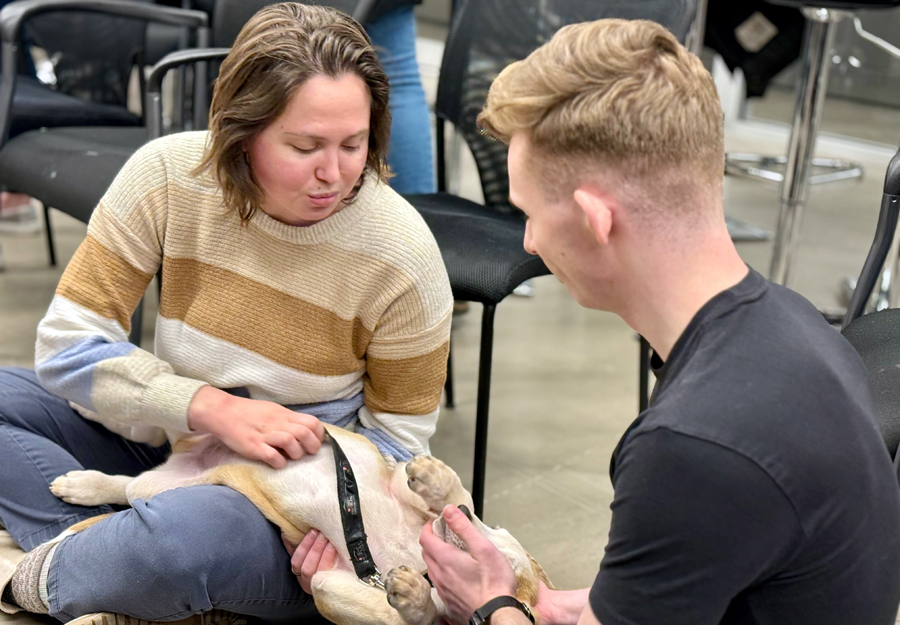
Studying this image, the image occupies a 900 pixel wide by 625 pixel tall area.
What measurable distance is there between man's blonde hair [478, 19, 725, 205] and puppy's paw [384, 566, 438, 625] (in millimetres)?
598

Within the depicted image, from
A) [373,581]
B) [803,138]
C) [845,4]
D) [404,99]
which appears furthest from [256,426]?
[845,4]

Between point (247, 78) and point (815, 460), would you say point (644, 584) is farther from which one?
point (247, 78)

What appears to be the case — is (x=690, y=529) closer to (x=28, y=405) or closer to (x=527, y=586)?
(x=527, y=586)

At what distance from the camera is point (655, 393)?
3.23 ft

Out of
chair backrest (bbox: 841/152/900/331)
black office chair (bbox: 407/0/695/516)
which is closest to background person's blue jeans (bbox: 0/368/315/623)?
black office chair (bbox: 407/0/695/516)

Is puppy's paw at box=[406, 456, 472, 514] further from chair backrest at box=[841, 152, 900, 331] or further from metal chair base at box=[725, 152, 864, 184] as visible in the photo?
metal chair base at box=[725, 152, 864, 184]

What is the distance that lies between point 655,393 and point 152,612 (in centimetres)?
80

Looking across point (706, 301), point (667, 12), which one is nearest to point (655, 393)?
point (706, 301)

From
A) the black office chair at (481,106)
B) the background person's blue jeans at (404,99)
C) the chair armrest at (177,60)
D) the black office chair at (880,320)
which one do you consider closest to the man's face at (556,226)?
the black office chair at (880,320)

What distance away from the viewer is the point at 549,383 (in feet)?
8.80

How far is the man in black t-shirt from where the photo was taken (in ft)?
2.62

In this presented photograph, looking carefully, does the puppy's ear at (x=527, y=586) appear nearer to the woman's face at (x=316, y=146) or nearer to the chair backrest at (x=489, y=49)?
the woman's face at (x=316, y=146)

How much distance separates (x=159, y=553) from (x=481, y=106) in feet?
4.28

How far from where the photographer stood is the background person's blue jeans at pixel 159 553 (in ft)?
4.35
